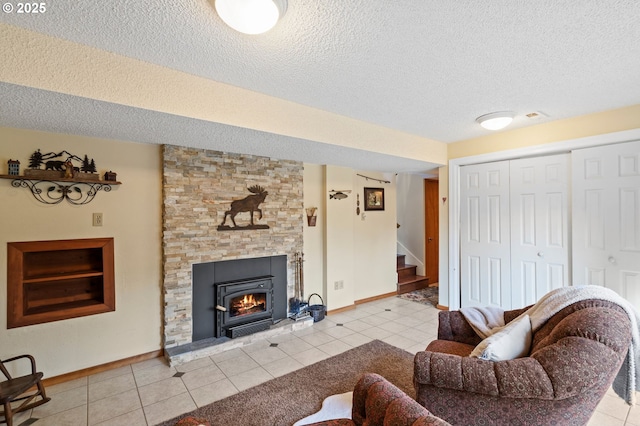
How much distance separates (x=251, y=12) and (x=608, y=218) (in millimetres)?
3777

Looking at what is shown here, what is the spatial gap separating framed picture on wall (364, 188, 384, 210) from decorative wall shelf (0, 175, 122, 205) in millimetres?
3535

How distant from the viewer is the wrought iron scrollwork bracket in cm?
258

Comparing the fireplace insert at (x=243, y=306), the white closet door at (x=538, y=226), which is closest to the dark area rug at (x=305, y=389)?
the fireplace insert at (x=243, y=306)

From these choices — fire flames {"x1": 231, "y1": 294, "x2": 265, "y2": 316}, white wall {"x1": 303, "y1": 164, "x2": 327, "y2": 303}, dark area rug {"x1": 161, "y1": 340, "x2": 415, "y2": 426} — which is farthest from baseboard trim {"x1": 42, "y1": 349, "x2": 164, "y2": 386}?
white wall {"x1": 303, "y1": 164, "x2": 327, "y2": 303}

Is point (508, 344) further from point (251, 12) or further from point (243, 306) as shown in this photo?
point (243, 306)

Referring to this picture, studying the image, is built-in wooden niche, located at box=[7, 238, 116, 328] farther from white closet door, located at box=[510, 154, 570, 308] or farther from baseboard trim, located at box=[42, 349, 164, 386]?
white closet door, located at box=[510, 154, 570, 308]

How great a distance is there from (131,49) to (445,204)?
4101mm

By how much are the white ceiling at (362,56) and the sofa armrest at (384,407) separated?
5.92 feet

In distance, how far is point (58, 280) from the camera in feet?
9.14

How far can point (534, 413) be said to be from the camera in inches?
49.2

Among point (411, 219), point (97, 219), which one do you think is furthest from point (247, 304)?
point (411, 219)

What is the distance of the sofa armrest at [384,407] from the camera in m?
0.95

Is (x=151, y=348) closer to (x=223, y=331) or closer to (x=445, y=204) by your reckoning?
(x=223, y=331)

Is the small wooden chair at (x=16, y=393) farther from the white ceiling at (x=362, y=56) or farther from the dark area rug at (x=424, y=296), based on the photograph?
the dark area rug at (x=424, y=296)
